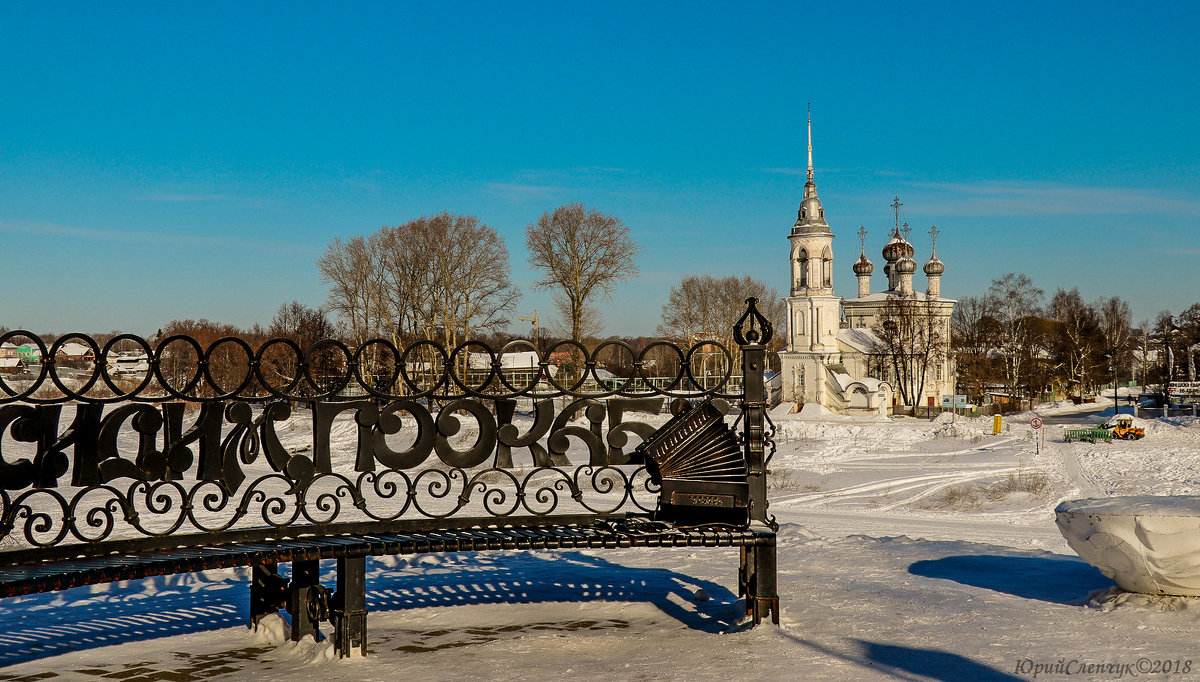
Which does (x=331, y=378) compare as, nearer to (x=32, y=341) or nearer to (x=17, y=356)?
(x=32, y=341)

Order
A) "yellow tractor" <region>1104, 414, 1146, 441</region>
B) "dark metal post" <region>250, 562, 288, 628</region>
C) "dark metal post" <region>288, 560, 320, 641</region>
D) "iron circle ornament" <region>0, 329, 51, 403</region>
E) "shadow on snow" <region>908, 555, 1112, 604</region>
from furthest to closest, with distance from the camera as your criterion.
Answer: "yellow tractor" <region>1104, 414, 1146, 441</region>, "shadow on snow" <region>908, 555, 1112, 604</region>, "dark metal post" <region>250, 562, 288, 628</region>, "dark metal post" <region>288, 560, 320, 641</region>, "iron circle ornament" <region>0, 329, 51, 403</region>

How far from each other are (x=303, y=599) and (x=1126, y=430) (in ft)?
102

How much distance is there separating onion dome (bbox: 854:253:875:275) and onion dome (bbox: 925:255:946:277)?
398 cm

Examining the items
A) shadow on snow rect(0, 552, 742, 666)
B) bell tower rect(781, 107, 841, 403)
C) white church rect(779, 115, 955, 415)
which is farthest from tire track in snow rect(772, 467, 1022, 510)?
bell tower rect(781, 107, 841, 403)

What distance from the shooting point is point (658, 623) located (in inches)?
222

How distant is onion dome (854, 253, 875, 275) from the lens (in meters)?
63.0

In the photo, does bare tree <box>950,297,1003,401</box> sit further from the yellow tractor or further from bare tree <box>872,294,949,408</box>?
the yellow tractor

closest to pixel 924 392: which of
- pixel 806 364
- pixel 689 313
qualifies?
pixel 806 364

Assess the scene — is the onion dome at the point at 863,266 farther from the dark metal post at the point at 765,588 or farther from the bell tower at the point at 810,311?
the dark metal post at the point at 765,588

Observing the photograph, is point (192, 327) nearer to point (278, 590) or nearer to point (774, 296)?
point (774, 296)

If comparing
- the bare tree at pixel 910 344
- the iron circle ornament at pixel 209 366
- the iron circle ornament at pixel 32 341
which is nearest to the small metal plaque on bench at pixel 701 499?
the iron circle ornament at pixel 209 366

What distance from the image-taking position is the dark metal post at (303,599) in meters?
5.20

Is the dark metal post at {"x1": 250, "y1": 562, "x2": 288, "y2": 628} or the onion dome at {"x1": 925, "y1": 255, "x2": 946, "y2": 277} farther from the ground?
the onion dome at {"x1": 925, "y1": 255, "x2": 946, "y2": 277}

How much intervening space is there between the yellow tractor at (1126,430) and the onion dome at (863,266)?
110ft
